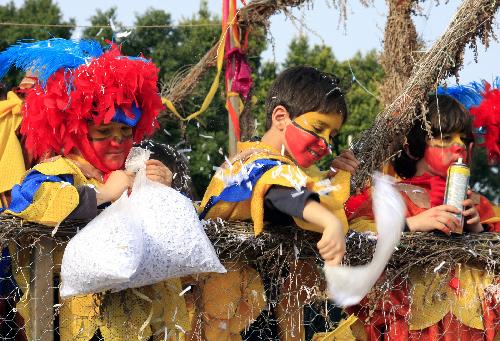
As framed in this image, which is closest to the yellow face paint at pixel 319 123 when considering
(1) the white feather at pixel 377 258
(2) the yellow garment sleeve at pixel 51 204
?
(1) the white feather at pixel 377 258

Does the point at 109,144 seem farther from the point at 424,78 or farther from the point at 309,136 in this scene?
the point at 424,78

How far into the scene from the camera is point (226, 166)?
12.4 feet

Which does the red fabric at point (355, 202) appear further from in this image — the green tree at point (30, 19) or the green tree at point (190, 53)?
the green tree at point (30, 19)

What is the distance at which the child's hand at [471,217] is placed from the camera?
3.97 m

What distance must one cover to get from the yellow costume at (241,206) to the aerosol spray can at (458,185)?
408 mm

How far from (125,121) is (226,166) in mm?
405

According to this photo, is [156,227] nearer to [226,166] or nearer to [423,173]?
[226,166]

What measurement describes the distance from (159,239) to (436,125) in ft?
5.27

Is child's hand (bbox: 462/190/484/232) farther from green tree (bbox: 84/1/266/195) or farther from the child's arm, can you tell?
green tree (bbox: 84/1/266/195)

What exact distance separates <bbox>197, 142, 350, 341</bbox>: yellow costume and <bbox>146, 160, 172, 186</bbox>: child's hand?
0.66ft

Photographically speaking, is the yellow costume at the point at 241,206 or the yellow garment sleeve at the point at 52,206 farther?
the yellow costume at the point at 241,206

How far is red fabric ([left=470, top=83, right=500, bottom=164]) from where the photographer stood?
4.64 meters

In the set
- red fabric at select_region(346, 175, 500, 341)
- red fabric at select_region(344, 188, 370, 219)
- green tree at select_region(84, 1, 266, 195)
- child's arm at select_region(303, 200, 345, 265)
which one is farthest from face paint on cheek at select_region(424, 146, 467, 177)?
green tree at select_region(84, 1, 266, 195)

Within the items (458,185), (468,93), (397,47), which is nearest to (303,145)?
(458,185)
